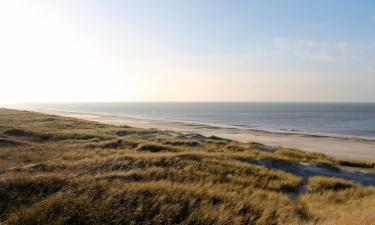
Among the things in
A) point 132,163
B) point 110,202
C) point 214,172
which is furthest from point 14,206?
point 214,172

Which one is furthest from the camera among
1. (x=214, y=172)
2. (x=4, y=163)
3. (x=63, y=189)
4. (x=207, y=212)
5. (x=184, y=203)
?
(x=4, y=163)

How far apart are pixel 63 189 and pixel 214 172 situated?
727 centimetres

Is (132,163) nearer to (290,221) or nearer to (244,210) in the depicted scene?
(244,210)

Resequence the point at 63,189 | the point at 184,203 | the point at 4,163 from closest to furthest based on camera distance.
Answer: the point at 184,203
the point at 63,189
the point at 4,163

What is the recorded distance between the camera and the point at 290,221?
789 cm

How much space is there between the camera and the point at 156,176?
1239 cm

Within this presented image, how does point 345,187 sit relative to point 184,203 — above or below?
below

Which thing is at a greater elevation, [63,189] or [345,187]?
[63,189]

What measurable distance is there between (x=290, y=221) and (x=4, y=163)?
13429mm

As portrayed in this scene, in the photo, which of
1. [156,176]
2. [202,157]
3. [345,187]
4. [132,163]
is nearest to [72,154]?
[132,163]

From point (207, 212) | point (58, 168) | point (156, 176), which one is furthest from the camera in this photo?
point (58, 168)

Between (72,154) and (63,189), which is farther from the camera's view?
(72,154)

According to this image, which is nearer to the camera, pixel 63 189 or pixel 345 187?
pixel 63 189

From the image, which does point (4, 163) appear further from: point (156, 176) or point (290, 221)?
point (290, 221)
